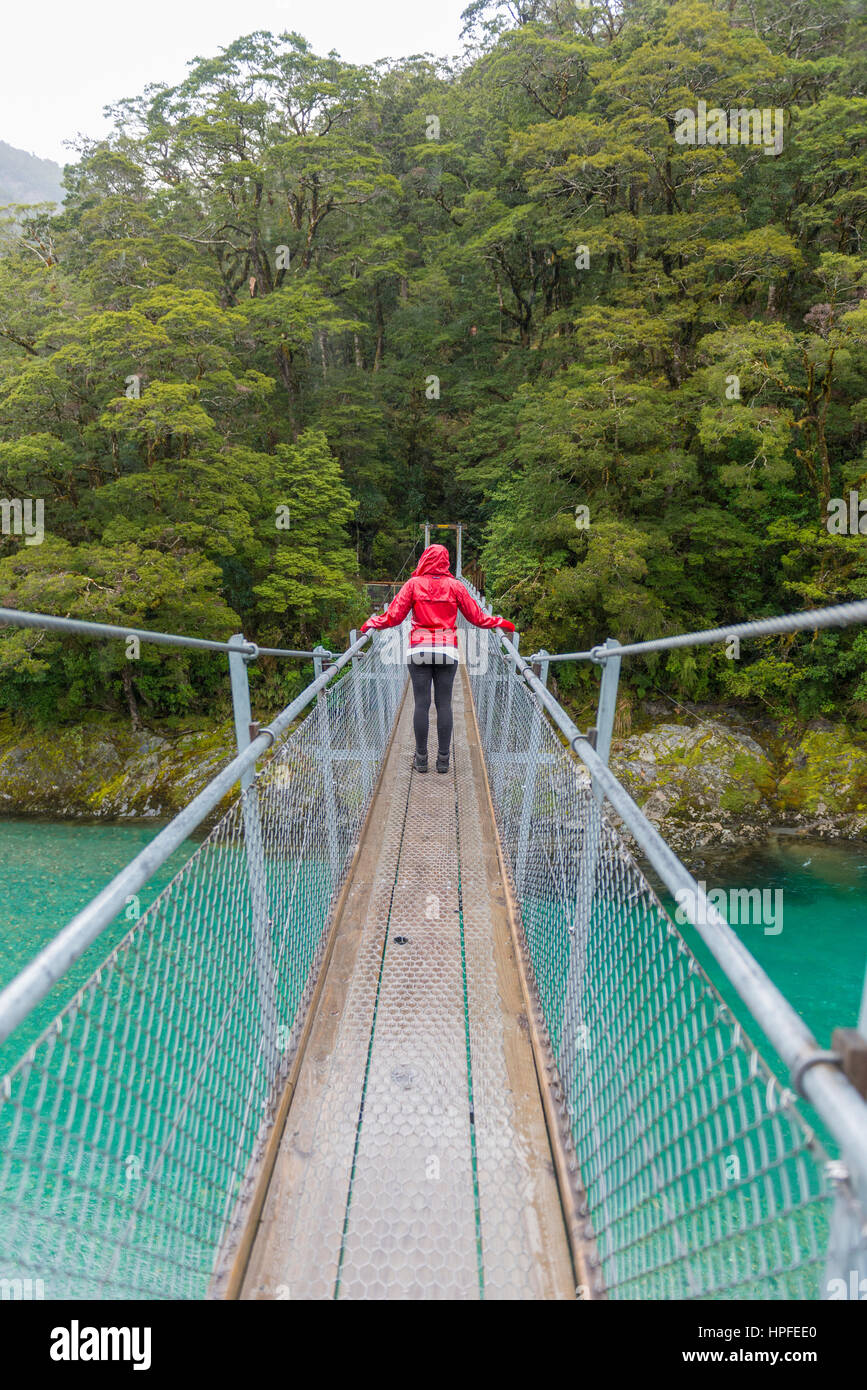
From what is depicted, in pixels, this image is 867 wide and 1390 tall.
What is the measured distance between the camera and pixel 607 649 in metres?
1.85

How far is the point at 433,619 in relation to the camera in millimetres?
3412

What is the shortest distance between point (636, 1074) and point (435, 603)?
7.66ft

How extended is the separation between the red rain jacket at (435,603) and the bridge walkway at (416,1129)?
1.25 meters

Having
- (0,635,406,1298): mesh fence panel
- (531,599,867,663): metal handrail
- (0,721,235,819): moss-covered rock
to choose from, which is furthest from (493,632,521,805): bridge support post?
(0,721,235,819): moss-covered rock

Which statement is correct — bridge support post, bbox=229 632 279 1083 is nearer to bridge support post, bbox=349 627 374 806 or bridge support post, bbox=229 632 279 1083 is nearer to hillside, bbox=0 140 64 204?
bridge support post, bbox=349 627 374 806

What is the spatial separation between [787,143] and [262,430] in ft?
33.6

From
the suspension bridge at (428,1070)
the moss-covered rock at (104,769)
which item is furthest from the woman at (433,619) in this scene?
the moss-covered rock at (104,769)

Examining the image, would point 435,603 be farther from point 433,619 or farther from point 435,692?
point 435,692

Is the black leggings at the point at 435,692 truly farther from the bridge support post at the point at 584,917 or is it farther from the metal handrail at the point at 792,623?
the metal handrail at the point at 792,623

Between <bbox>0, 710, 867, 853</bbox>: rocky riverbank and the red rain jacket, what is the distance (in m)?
6.83

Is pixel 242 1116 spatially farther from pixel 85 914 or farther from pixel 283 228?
pixel 283 228

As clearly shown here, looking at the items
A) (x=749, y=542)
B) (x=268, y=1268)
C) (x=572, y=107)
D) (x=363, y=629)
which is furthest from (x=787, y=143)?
(x=268, y=1268)

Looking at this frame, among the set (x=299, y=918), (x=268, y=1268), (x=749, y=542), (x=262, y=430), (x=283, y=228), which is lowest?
(x=268, y=1268)

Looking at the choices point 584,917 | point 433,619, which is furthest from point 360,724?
point 584,917
